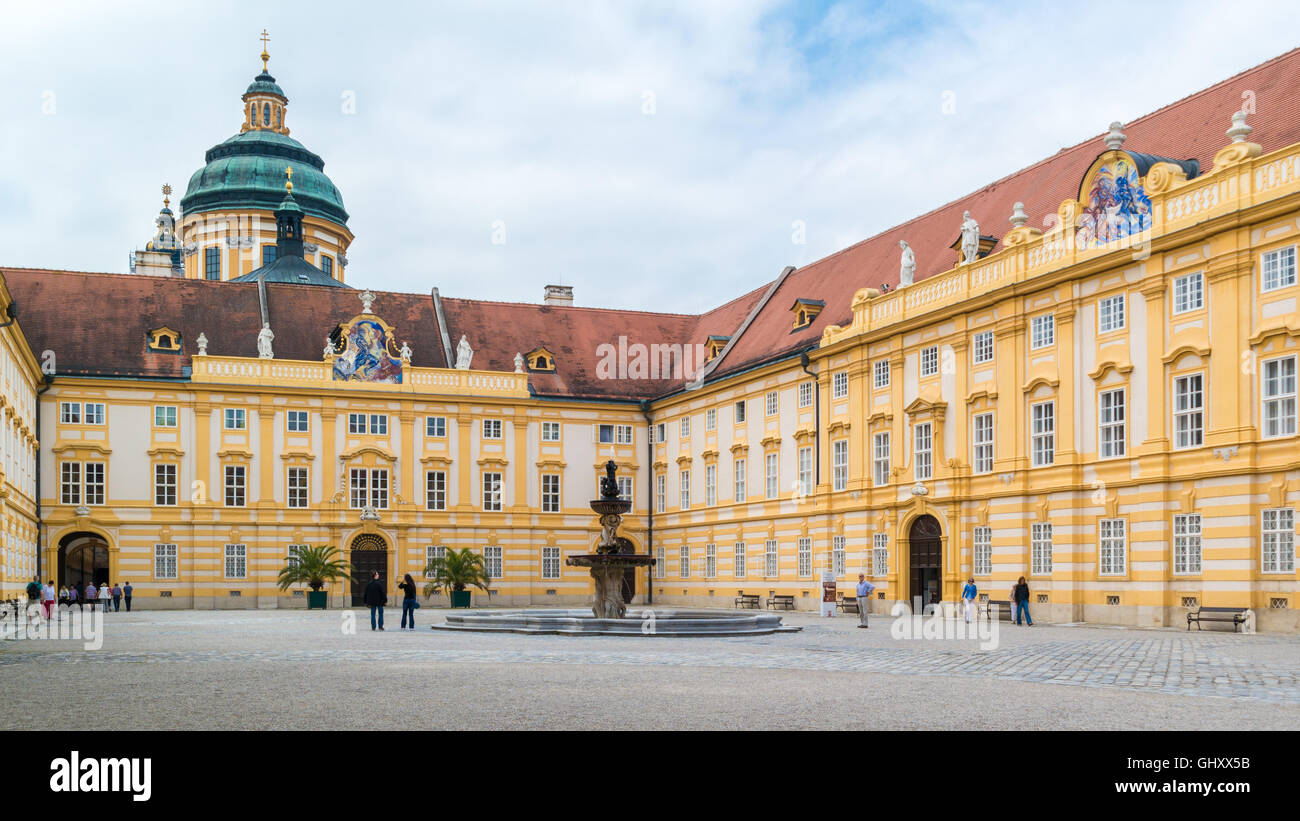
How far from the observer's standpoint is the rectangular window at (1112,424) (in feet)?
112

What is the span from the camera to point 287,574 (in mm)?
53469

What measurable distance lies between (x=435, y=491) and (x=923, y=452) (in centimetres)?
2344

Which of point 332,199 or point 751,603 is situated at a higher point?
point 332,199

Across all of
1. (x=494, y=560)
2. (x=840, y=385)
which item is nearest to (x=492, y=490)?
(x=494, y=560)

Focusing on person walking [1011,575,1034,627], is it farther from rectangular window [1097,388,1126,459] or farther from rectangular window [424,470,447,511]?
rectangular window [424,470,447,511]

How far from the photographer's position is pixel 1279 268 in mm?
30094

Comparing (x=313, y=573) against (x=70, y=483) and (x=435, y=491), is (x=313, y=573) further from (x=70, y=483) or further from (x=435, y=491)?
(x=70, y=483)

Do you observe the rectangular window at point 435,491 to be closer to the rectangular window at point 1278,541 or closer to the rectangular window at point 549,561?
the rectangular window at point 549,561

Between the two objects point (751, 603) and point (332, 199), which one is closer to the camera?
point (751, 603)

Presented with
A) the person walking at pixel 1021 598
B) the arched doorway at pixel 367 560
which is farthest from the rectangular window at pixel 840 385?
the arched doorway at pixel 367 560

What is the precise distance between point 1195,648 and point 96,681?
17.8 m

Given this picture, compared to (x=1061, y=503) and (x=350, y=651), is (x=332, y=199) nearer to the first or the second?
(x=1061, y=503)

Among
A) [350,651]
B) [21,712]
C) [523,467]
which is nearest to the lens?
[21,712]

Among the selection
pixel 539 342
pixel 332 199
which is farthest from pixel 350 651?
pixel 332 199
